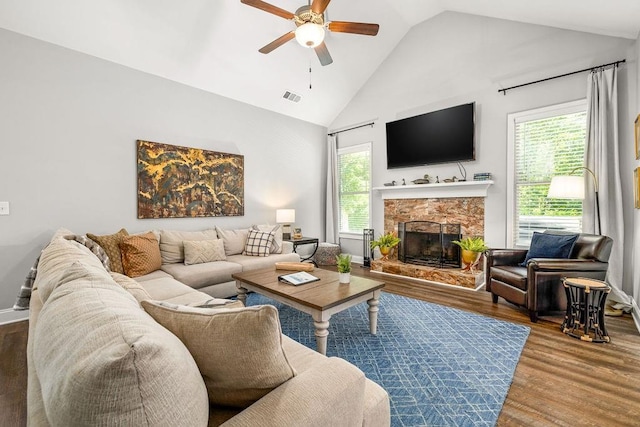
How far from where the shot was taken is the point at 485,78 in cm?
432

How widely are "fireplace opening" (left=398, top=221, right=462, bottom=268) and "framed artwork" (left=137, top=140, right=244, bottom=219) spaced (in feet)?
9.38

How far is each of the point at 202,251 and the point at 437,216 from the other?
11.7 feet

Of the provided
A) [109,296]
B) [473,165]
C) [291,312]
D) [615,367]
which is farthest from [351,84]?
[109,296]

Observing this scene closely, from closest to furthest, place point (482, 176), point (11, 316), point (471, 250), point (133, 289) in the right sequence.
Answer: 1. point (133, 289)
2. point (11, 316)
3. point (471, 250)
4. point (482, 176)

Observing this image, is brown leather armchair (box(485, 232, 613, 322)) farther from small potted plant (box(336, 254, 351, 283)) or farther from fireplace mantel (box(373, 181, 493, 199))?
small potted plant (box(336, 254, 351, 283))

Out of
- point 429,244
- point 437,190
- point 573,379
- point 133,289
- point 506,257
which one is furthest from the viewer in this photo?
point 429,244

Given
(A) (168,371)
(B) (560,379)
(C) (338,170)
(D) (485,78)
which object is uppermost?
(D) (485,78)

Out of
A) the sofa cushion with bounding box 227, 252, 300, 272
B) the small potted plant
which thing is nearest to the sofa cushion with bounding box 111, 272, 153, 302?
the small potted plant

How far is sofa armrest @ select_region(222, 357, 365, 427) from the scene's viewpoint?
798mm

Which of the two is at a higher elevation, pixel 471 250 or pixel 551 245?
pixel 551 245

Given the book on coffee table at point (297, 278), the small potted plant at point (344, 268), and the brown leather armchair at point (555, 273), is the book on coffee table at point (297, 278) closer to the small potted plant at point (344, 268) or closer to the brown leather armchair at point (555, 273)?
the small potted plant at point (344, 268)

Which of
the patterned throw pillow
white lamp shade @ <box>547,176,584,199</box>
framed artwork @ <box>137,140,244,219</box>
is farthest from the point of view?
the patterned throw pillow

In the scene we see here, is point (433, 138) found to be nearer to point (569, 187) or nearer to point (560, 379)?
point (569, 187)

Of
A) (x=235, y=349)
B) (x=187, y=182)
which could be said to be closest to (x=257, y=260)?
(x=187, y=182)
